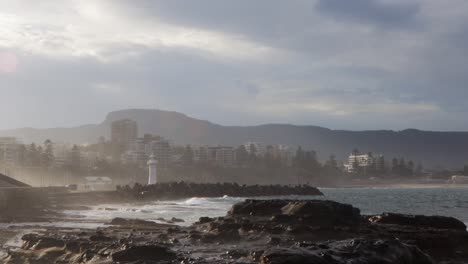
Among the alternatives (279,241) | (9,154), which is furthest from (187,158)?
(279,241)

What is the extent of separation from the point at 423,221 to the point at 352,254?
1030 centimetres

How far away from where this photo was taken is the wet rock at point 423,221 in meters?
22.7

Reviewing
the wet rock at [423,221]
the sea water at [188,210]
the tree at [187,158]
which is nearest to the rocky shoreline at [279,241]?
the wet rock at [423,221]

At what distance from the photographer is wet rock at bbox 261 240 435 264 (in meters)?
12.5

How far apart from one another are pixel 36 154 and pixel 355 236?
417 feet

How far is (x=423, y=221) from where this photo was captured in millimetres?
23141

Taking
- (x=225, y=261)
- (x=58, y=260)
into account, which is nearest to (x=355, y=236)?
(x=225, y=261)

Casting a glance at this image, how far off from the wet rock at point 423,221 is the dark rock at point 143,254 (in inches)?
452

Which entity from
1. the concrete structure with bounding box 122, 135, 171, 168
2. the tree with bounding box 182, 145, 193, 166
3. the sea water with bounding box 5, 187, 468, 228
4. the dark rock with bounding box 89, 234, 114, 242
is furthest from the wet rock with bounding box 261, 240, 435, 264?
the tree with bounding box 182, 145, 193, 166

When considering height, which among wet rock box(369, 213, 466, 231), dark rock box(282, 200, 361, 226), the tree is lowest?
wet rock box(369, 213, 466, 231)

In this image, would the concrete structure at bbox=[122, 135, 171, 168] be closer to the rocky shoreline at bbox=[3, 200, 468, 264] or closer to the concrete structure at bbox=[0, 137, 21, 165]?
the concrete structure at bbox=[0, 137, 21, 165]

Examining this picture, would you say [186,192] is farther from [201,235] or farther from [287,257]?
[287,257]

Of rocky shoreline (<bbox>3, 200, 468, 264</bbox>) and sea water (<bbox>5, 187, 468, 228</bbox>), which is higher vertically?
rocky shoreline (<bbox>3, 200, 468, 264</bbox>)

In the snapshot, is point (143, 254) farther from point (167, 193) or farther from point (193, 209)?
point (167, 193)
